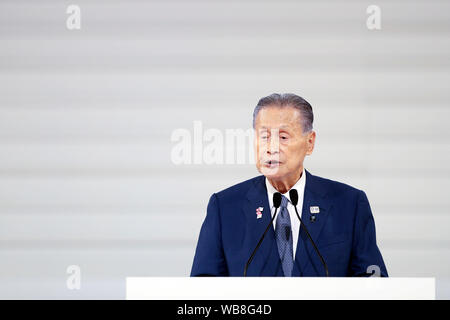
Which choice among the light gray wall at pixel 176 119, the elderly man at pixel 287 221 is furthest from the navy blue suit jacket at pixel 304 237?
the light gray wall at pixel 176 119

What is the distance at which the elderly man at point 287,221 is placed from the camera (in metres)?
1.85

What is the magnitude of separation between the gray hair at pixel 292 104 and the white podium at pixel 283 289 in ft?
1.88

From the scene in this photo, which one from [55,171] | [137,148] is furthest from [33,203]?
[137,148]

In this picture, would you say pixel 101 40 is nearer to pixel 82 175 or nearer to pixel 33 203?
pixel 82 175

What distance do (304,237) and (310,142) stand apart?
0.37 m

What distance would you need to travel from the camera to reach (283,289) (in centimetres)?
190

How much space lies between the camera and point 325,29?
2.09 metres

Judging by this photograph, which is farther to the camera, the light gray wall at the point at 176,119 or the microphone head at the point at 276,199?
the light gray wall at the point at 176,119

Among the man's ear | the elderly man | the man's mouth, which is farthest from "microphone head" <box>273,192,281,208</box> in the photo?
the man's ear

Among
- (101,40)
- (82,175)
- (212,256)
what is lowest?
(212,256)

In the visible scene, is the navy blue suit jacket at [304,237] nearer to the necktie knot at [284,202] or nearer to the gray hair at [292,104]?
the necktie knot at [284,202]

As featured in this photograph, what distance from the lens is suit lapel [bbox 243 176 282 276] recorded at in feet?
6.09

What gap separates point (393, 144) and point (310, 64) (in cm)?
46

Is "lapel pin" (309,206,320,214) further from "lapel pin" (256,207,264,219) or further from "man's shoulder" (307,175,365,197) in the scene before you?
"lapel pin" (256,207,264,219)
